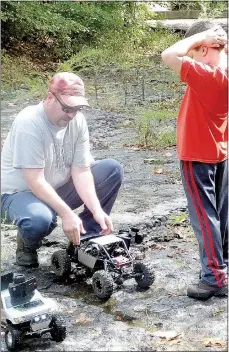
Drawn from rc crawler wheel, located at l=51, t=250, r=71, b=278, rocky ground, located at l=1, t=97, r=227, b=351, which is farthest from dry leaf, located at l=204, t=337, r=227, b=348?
rc crawler wheel, located at l=51, t=250, r=71, b=278

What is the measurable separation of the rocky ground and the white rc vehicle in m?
0.04

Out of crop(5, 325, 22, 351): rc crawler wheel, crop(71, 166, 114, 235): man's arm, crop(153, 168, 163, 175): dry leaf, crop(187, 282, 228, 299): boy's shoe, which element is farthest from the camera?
crop(153, 168, 163, 175): dry leaf

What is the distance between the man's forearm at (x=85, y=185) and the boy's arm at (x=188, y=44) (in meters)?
0.64

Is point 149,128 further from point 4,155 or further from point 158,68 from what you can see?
point 4,155

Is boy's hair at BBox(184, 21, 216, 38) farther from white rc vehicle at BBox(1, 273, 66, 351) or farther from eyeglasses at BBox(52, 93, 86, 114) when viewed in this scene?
white rc vehicle at BBox(1, 273, 66, 351)

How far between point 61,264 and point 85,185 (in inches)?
12.6

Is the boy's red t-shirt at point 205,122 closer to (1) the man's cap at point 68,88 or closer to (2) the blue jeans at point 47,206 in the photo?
(1) the man's cap at point 68,88

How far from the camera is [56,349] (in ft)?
6.34

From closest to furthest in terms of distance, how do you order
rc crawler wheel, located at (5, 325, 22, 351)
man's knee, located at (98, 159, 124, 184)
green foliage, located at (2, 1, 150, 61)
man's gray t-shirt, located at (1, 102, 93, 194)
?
rc crawler wheel, located at (5, 325, 22, 351), man's gray t-shirt, located at (1, 102, 93, 194), man's knee, located at (98, 159, 124, 184), green foliage, located at (2, 1, 150, 61)

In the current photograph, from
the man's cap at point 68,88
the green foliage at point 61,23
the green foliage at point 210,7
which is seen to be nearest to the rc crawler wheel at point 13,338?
the man's cap at point 68,88

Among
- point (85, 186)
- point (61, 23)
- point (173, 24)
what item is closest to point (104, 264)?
point (85, 186)

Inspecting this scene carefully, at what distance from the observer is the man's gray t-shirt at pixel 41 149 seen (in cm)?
237

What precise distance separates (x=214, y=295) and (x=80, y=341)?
0.54m

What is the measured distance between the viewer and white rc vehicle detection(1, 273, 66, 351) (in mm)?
1920
